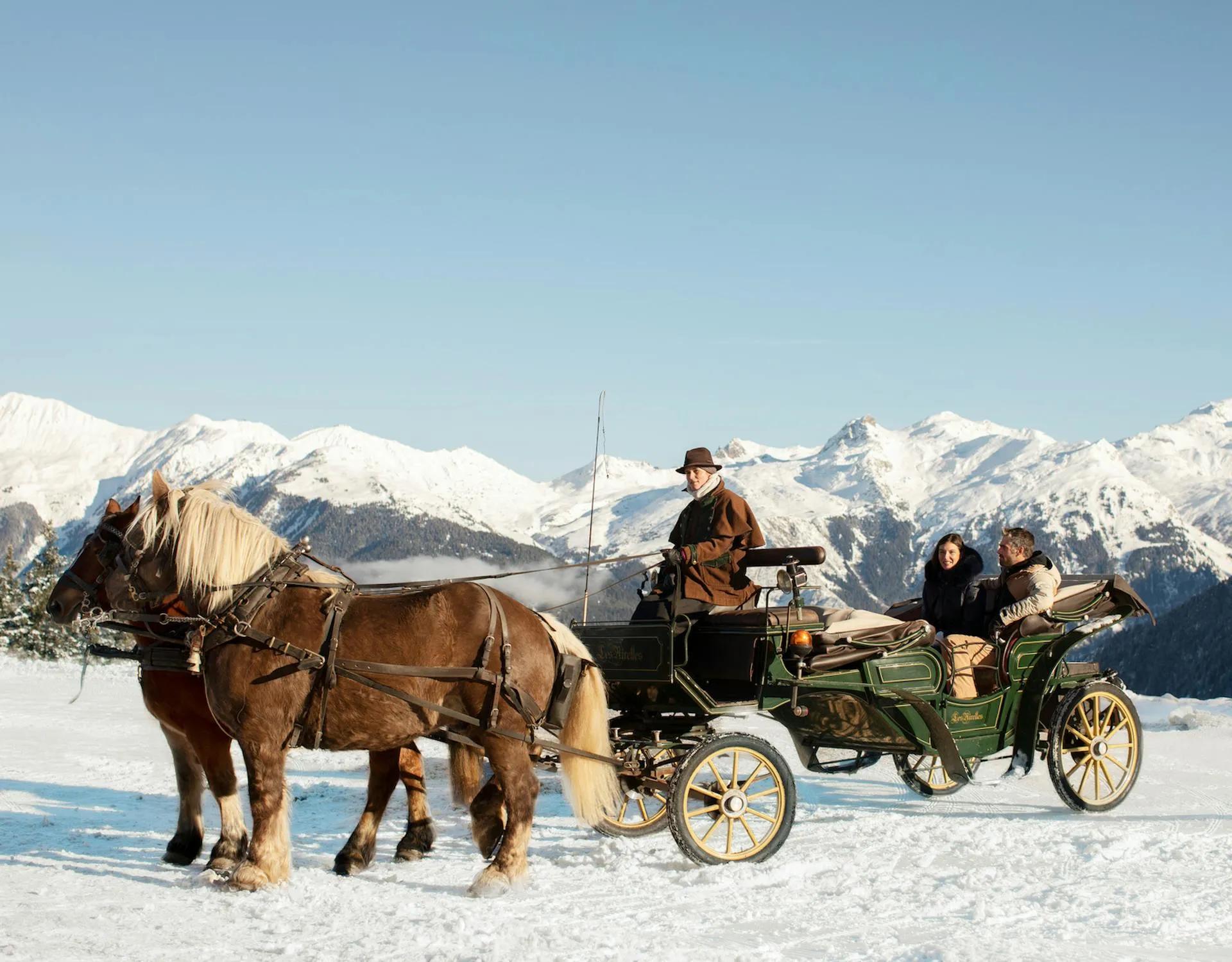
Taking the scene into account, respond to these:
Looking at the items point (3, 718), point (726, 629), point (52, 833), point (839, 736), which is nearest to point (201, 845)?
point (52, 833)

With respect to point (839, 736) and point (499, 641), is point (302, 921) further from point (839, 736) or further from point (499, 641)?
point (839, 736)

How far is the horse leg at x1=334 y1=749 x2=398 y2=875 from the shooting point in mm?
7832

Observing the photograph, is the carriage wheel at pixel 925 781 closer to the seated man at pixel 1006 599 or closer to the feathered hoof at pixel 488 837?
the seated man at pixel 1006 599

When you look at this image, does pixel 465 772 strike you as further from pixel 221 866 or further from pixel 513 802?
pixel 221 866

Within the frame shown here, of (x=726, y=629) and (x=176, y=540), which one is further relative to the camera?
(x=726, y=629)

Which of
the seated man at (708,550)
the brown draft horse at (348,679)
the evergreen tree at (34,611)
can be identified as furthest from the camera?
the evergreen tree at (34,611)

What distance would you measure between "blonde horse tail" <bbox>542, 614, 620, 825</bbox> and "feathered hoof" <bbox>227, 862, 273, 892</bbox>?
190cm

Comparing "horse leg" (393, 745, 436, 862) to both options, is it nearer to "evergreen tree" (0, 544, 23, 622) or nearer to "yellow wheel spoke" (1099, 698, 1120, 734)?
"yellow wheel spoke" (1099, 698, 1120, 734)

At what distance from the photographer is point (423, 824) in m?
8.46

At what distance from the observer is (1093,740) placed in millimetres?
10047

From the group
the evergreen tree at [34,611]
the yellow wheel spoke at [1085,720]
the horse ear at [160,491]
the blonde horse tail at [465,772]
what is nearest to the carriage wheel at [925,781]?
the yellow wheel spoke at [1085,720]

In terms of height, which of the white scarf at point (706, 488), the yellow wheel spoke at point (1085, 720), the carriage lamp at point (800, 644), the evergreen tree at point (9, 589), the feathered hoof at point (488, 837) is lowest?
the feathered hoof at point (488, 837)

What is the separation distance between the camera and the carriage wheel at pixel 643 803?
8445mm

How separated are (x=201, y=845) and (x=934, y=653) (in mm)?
5400
